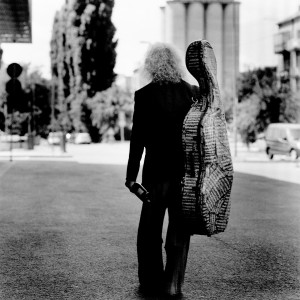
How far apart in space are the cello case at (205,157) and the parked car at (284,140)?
2879cm

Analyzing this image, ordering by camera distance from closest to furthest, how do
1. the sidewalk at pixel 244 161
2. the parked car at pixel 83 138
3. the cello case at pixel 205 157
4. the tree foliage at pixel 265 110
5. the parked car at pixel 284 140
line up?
the cello case at pixel 205 157
the sidewalk at pixel 244 161
the parked car at pixel 284 140
the tree foliage at pixel 265 110
the parked car at pixel 83 138

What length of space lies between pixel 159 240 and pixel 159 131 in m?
0.75

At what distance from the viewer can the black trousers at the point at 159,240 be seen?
4910mm

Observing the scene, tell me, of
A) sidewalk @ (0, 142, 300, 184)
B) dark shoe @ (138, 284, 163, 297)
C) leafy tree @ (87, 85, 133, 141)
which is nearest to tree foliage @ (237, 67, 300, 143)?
sidewalk @ (0, 142, 300, 184)

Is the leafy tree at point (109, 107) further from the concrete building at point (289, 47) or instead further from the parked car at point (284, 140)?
the parked car at point (284, 140)

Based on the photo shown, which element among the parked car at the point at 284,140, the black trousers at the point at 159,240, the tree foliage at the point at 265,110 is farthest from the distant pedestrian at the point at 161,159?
the tree foliage at the point at 265,110

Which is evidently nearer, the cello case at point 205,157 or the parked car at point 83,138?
the cello case at point 205,157

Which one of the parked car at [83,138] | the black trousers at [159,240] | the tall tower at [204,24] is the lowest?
the parked car at [83,138]

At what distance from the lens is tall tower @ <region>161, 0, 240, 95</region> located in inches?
4616

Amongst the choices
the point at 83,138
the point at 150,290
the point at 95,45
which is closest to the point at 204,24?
the point at 95,45

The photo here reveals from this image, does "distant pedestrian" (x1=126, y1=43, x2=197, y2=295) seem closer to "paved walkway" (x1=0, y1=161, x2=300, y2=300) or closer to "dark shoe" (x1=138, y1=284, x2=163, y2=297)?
"dark shoe" (x1=138, y1=284, x2=163, y2=297)

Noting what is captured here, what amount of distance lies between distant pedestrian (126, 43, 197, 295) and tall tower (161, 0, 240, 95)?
4390 inches

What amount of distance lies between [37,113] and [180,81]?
Result: 60.4 metres

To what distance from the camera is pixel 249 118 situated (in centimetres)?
4388
